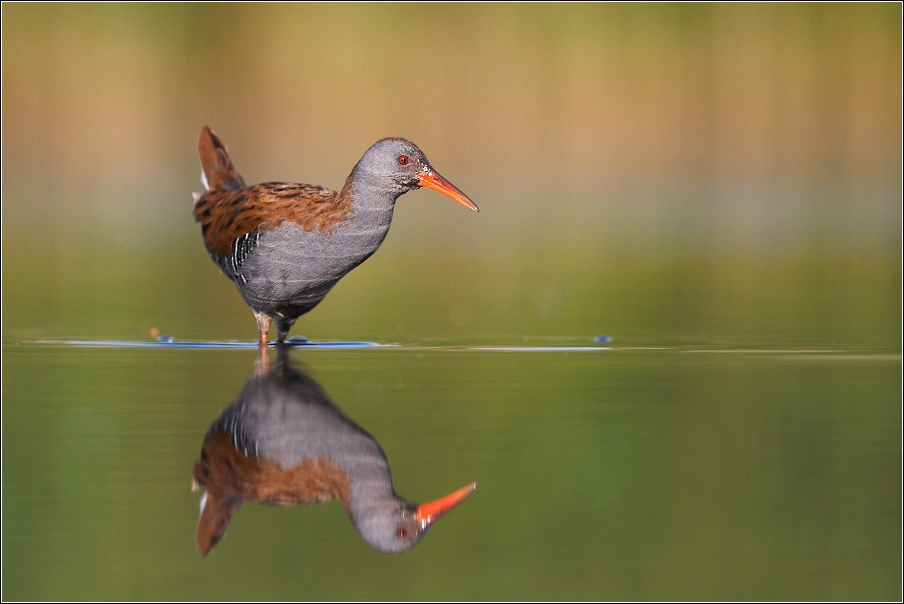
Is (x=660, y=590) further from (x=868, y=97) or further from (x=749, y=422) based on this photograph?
(x=868, y=97)

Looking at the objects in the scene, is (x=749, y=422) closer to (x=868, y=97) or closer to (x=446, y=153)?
(x=446, y=153)

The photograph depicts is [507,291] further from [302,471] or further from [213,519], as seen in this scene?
[213,519]

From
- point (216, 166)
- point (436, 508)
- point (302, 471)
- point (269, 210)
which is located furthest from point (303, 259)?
point (436, 508)

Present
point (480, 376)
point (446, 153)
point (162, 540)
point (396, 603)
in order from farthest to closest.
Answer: point (446, 153)
point (480, 376)
point (162, 540)
point (396, 603)

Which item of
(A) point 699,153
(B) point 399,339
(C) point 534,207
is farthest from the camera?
(A) point 699,153

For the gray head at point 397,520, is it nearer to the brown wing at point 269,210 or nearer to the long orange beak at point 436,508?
the long orange beak at point 436,508

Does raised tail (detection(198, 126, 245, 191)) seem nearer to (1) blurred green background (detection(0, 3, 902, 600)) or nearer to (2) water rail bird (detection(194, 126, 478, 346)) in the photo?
(2) water rail bird (detection(194, 126, 478, 346))

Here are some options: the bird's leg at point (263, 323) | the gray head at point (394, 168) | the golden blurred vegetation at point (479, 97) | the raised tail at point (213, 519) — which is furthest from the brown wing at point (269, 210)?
the golden blurred vegetation at point (479, 97)

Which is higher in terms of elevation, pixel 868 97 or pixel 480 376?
pixel 868 97

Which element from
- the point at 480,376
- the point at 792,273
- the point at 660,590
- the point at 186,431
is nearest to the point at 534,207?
the point at 792,273

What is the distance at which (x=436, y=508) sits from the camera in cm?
432

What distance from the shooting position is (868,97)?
22750 millimetres

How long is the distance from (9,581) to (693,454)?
89.9 inches

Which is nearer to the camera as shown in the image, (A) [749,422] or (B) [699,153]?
(A) [749,422]
